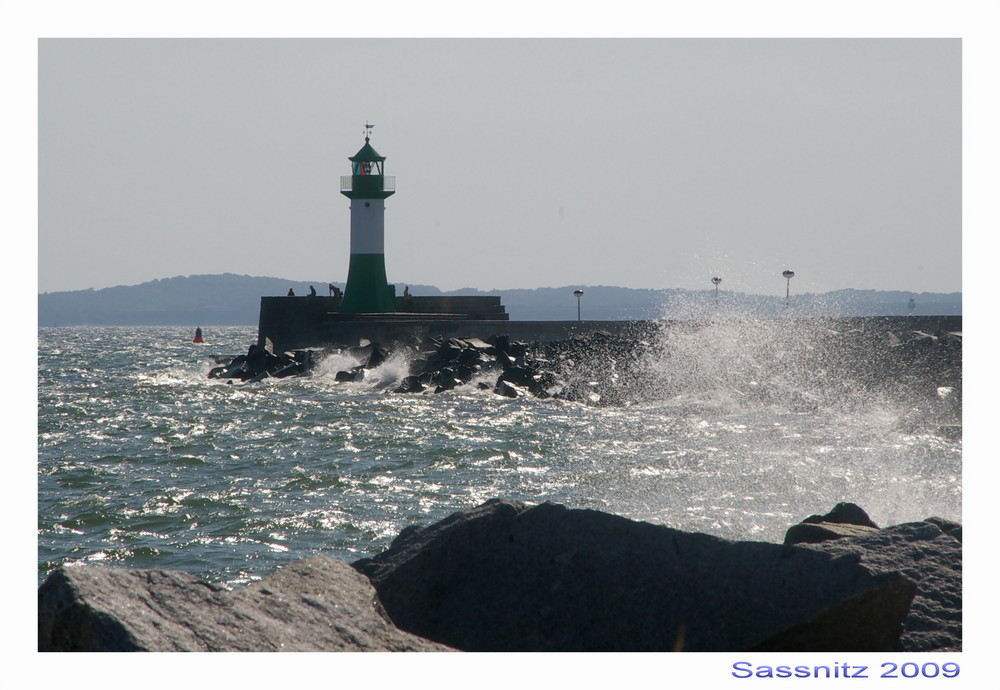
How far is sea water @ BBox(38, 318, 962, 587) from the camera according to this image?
27.2ft

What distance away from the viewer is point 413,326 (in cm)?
3119

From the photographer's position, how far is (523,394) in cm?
Result: 2223

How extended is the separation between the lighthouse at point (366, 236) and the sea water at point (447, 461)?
Result: 36.6 ft

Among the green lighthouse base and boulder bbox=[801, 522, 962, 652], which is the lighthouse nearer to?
the green lighthouse base

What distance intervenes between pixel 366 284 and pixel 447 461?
23.5 meters

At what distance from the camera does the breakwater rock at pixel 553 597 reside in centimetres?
374

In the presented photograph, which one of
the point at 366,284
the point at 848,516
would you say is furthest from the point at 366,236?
the point at 848,516

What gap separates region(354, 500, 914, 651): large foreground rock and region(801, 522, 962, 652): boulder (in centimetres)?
23

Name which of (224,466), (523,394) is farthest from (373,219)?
(224,466)

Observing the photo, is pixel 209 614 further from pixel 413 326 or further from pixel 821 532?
pixel 413 326

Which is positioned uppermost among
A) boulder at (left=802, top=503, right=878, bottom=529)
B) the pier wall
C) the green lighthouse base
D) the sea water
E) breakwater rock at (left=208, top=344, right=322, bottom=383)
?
the green lighthouse base

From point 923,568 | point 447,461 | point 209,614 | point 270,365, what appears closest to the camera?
point 209,614

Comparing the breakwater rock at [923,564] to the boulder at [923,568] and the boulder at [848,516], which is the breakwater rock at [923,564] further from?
the boulder at [848,516]

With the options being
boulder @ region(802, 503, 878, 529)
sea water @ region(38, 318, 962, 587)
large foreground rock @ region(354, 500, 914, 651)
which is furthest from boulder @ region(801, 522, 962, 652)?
sea water @ region(38, 318, 962, 587)
